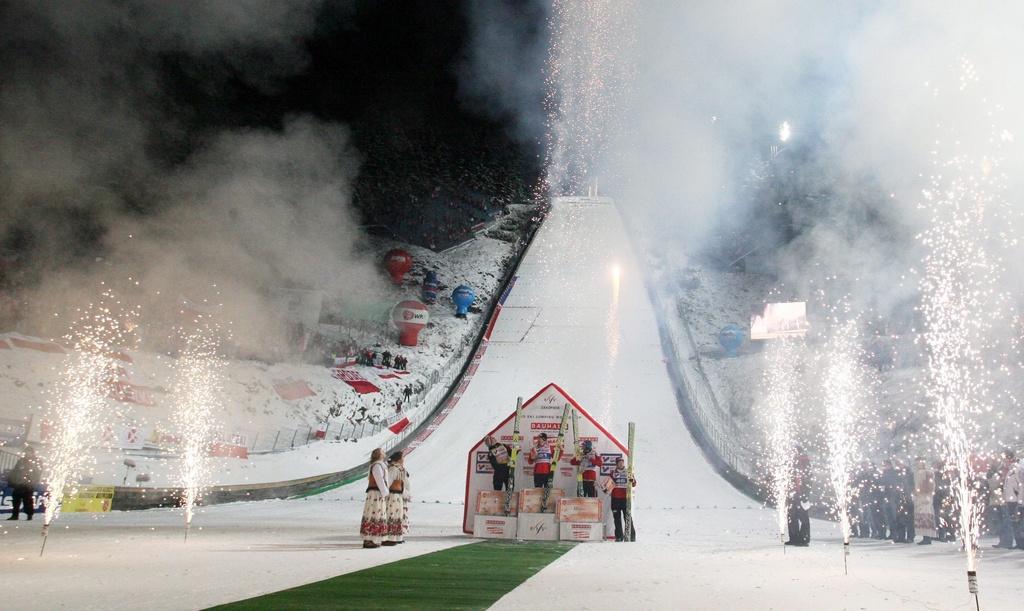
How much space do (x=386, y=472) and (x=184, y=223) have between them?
1439 centimetres

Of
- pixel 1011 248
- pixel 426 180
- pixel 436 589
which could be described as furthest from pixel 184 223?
pixel 426 180

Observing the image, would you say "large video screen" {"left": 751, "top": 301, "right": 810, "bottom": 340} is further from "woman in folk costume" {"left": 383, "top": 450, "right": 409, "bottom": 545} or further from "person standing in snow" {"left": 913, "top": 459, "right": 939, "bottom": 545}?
"woman in folk costume" {"left": 383, "top": 450, "right": 409, "bottom": 545}

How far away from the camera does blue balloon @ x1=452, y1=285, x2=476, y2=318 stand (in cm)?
3189

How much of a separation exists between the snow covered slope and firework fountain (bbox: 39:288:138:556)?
7.48 metres

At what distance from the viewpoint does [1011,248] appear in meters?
15.2

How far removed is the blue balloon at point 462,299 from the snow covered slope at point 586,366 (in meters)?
1.88

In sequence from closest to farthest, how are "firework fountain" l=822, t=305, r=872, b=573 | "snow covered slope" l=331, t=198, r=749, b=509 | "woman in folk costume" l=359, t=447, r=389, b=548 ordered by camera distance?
1. "woman in folk costume" l=359, t=447, r=389, b=548
2. "firework fountain" l=822, t=305, r=872, b=573
3. "snow covered slope" l=331, t=198, r=749, b=509

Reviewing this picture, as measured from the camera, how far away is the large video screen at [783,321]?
2767cm

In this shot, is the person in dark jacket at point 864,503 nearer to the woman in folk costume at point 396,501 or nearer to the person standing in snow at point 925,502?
the person standing in snow at point 925,502

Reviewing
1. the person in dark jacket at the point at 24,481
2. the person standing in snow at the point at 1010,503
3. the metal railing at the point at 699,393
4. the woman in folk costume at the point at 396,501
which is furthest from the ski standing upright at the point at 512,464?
the metal railing at the point at 699,393

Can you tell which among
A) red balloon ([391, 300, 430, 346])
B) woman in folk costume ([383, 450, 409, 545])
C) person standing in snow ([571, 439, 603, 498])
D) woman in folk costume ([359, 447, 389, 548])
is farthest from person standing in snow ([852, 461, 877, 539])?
red balloon ([391, 300, 430, 346])

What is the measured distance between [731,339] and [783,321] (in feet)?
7.19

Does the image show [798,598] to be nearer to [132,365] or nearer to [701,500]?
[701,500]

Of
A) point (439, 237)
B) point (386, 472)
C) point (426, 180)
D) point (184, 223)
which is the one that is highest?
point (426, 180)
